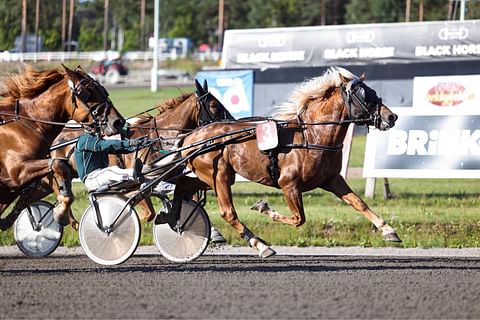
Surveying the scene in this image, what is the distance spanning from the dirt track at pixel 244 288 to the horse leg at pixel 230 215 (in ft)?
0.82

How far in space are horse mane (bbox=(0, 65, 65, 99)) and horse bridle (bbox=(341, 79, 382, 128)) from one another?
3.04 metres

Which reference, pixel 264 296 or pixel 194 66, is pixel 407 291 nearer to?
pixel 264 296

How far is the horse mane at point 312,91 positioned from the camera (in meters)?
11.5

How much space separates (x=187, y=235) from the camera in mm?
11328

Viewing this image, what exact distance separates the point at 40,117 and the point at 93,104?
62 cm

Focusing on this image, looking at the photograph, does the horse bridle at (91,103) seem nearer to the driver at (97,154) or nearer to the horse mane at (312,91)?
the driver at (97,154)

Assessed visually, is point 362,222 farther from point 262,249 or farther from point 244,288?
point 244,288

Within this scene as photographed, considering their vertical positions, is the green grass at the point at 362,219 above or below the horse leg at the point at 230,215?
below

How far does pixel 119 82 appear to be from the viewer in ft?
190

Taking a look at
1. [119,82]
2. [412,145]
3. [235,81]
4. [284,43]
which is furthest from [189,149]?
[119,82]

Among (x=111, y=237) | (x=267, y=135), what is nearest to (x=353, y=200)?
(x=267, y=135)

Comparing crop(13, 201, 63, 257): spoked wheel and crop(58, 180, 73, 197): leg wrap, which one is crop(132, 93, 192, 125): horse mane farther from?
crop(58, 180, 73, 197): leg wrap

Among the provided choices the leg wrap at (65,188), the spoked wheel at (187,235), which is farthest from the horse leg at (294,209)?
the leg wrap at (65,188)

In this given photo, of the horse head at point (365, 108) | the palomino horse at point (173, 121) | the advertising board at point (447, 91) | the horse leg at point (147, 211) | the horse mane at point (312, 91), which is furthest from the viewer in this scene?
the advertising board at point (447, 91)
